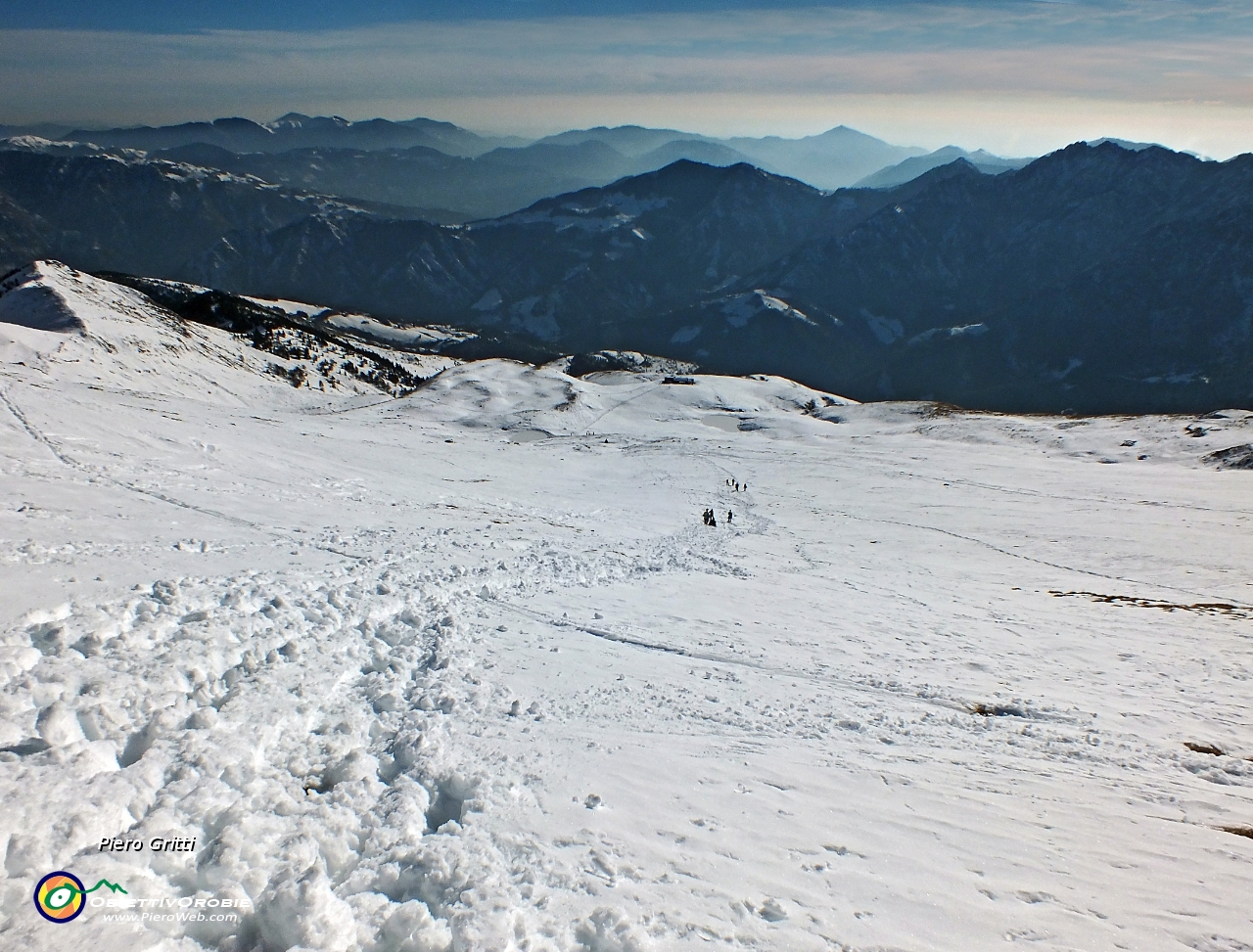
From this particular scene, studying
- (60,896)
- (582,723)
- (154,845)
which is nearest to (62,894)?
(60,896)

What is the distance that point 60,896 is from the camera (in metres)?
5.86

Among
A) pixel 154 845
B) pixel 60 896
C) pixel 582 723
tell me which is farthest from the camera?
pixel 582 723

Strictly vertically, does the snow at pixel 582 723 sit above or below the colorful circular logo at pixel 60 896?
below

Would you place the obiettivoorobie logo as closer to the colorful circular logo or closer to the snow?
the colorful circular logo

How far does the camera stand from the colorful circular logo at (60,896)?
571cm

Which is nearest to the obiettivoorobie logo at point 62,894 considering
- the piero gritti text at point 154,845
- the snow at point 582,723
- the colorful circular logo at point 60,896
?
the colorful circular logo at point 60,896

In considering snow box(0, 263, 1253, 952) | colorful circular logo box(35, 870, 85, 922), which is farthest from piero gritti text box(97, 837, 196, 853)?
colorful circular logo box(35, 870, 85, 922)

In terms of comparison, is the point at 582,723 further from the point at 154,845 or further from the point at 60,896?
the point at 60,896

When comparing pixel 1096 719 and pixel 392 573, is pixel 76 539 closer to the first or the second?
pixel 392 573

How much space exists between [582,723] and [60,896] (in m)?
6.45

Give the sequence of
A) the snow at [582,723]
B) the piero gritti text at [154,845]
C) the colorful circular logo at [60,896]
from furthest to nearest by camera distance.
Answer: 1. the snow at [582,723]
2. the piero gritti text at [154,845]
3. the colorful circular logo at [60,896]

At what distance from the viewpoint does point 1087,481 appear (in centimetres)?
4106

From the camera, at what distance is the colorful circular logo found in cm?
571

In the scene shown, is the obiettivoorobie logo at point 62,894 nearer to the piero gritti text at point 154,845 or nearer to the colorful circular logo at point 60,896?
the colorful circular logo at point 60,896
